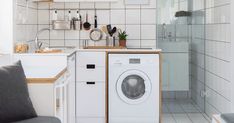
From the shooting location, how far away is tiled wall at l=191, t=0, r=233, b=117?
4.32m

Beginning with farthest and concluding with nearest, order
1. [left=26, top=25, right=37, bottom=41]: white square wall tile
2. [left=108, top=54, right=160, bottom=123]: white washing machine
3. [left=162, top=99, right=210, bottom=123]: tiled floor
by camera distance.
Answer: [left=162, top=99, right=210, bottom=123]: tiled floor < [left=26, top=25, right=37, bottom=41]: white square wall tile < [left=108, top=54, right=160, bottom=123]: white washing machine

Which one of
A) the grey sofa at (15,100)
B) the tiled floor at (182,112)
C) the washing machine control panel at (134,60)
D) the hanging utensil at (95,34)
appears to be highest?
the hanging utensil at (95,34)

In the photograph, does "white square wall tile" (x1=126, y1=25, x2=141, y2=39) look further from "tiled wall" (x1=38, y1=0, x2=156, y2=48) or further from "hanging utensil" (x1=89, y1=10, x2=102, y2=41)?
"hanging utensil" (x1=89, y1=10, x2=102, y2=41)

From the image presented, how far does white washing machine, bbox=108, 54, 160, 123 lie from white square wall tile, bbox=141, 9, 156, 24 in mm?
815

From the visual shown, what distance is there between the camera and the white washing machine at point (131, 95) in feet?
14.9

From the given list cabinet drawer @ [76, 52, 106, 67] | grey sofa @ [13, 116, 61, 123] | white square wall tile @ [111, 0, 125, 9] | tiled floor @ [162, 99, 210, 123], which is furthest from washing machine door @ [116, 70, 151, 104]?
grey sofa @ [13, 116, 61, 123]

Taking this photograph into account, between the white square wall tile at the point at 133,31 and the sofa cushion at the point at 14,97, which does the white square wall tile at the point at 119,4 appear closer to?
the white square wall tile at the point at 133,31

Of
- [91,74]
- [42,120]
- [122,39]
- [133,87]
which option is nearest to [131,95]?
[133,87]

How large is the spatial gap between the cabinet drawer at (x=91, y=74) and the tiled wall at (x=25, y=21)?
0.79m

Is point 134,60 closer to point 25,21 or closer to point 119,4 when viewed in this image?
point 119,4

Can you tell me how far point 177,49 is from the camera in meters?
5.47

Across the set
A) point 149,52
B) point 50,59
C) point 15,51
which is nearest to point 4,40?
point 15,51

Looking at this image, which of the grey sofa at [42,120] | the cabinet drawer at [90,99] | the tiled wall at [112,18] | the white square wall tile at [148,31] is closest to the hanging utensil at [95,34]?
the tiled wall at [112,18]

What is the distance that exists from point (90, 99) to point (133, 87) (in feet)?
1.80
